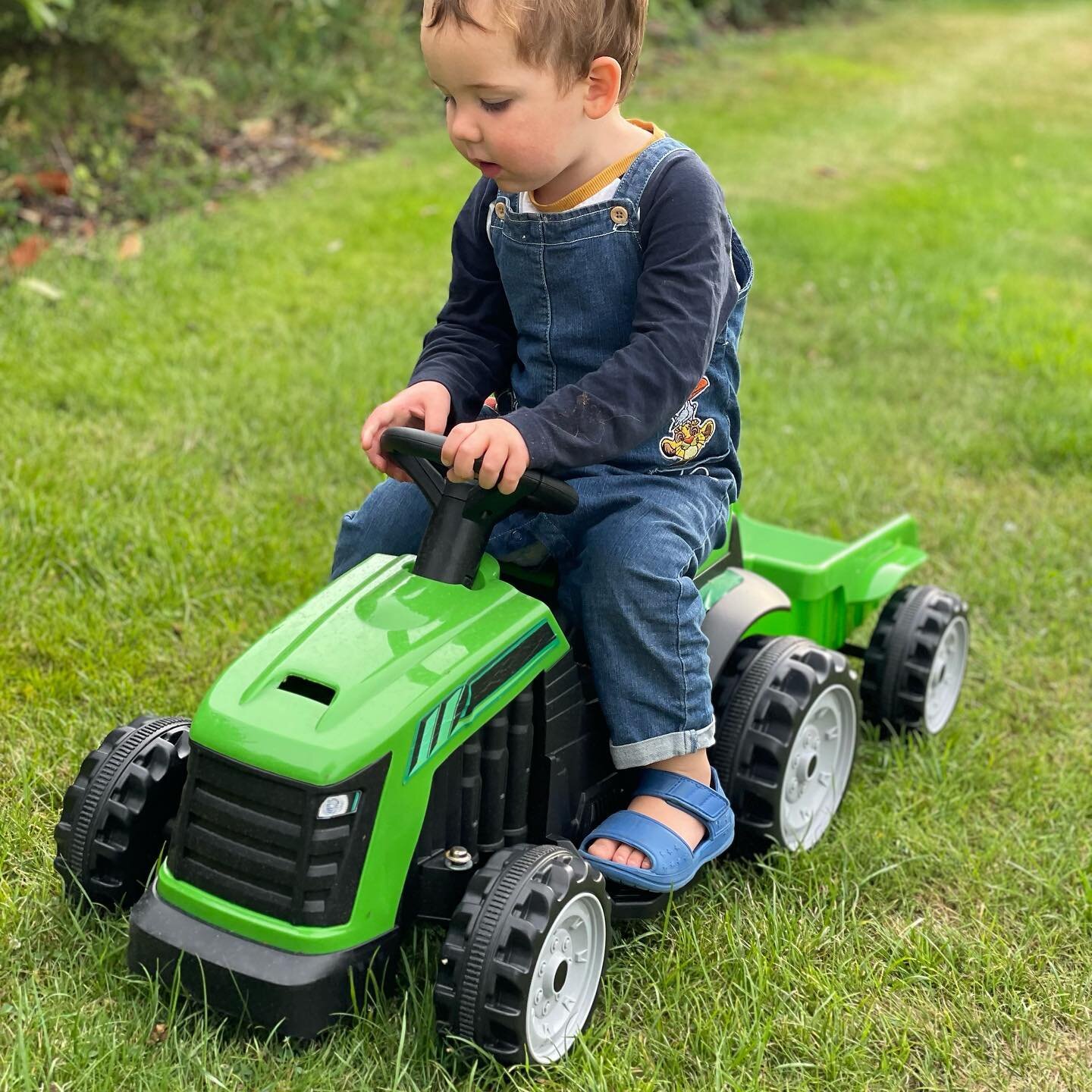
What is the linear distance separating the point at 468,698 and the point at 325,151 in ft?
19.7

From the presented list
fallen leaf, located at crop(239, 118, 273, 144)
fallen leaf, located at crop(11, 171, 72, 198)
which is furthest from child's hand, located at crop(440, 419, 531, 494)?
fallen leaf, located at crop(239, 118, 273, 144)

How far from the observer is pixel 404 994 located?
2.22 metres

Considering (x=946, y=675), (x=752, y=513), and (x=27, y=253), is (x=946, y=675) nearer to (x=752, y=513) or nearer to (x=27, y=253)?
(x=752, y=513)

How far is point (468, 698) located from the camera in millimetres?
2184

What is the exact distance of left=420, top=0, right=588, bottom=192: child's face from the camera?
215cm

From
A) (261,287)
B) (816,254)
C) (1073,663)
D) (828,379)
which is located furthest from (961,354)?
(261,287)

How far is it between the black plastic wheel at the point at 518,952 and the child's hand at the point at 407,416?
73cm

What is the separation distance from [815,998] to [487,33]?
1.63 metres

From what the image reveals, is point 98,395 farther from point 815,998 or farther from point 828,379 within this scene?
point 815,998

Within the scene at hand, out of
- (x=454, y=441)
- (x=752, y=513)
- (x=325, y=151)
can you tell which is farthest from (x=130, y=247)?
(x=454, y=441)

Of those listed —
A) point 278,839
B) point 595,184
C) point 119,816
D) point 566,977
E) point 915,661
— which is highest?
point 595,184

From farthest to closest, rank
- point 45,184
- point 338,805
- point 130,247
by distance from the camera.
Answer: point 45,184 < point 130,247 < point 338,805

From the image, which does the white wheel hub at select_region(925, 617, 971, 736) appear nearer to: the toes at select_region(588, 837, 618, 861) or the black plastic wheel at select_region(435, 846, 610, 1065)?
the toes at select_region(588, 837, 618, 861)

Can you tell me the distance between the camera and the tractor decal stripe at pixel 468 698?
83.1 inches
